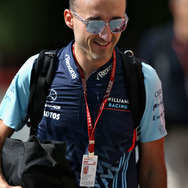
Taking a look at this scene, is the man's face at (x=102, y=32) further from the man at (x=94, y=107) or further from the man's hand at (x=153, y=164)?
the man's hand at (x=153, y=164)

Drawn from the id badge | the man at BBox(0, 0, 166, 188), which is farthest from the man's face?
the id badge

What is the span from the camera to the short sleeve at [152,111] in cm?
289

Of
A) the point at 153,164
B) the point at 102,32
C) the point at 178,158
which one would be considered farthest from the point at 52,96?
the point at 178,158

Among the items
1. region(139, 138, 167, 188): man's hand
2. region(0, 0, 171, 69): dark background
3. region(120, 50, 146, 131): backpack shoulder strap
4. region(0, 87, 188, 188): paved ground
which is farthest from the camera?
region(0, 0, 171, 69): dark background

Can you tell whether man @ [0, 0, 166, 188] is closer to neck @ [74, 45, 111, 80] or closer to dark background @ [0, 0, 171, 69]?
neck @ [74, 45, 111, 80]

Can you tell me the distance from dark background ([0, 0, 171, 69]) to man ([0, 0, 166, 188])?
9037mm

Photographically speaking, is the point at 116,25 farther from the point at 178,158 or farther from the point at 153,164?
the point at 178,158

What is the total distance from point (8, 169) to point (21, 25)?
9.70m

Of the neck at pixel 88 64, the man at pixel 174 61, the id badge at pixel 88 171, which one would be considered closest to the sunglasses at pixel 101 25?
the neck at pixel 88 64

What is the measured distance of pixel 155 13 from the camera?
1183 centimetres

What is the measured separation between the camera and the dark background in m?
11.8

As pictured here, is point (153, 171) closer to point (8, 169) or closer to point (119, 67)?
point (119, 67)

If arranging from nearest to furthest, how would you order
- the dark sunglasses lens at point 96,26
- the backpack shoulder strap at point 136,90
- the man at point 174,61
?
the dark sunglasses lens at point 96,26 → the backpack shoulder strap at point 136,90 → the man at point 174,61

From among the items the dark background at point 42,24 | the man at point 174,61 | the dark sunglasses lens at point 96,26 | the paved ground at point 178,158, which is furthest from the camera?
the dark background at point 42,24
